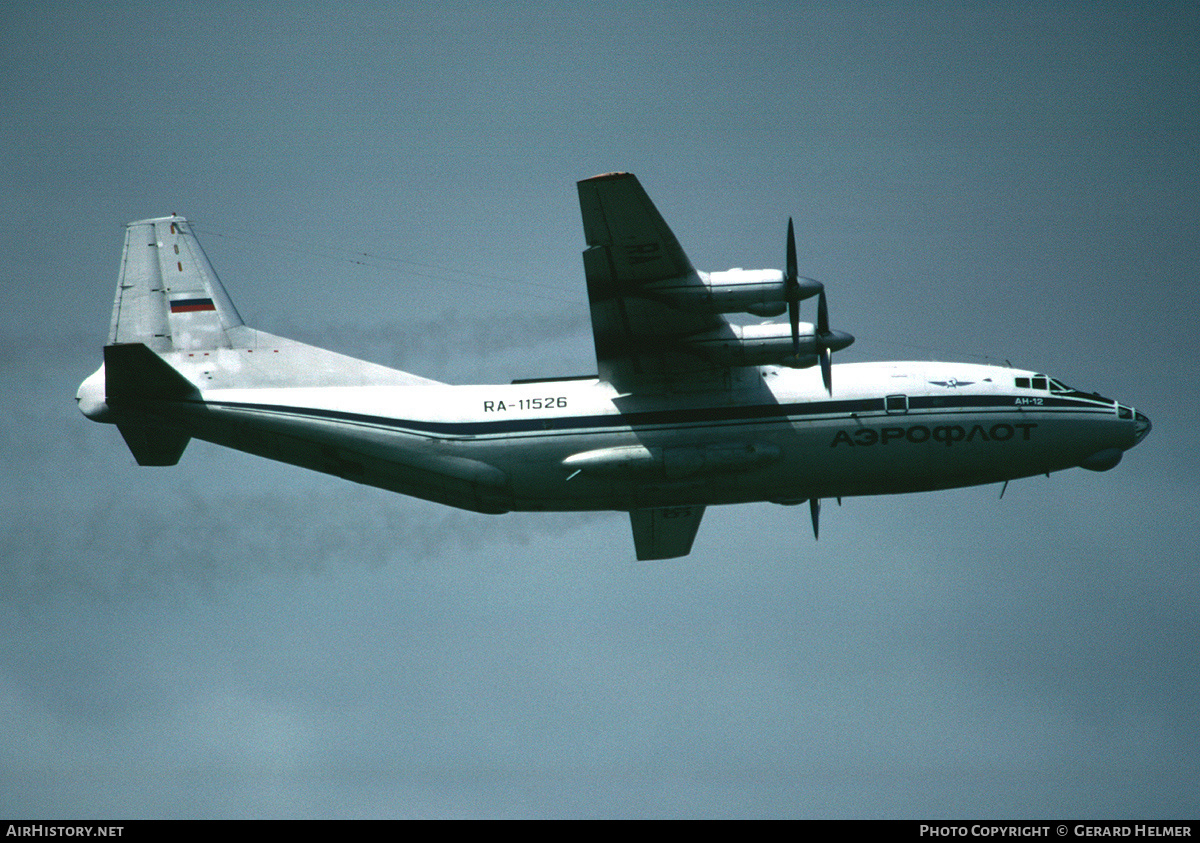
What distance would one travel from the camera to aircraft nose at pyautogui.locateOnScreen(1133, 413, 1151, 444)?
27.9 meters

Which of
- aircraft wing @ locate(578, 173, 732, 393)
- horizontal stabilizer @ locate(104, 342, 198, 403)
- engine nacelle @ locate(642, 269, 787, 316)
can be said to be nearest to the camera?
aircraft wing @ locate(578, 173, 732, 393)

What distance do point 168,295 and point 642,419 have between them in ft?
33.3

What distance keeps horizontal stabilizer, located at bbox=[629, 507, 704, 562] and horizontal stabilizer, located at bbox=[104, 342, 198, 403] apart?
31.2 feet

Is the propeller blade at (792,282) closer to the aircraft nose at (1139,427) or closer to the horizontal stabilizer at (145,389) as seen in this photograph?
the aircraft nose at (1139,427)

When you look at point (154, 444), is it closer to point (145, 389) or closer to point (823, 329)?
point (145, 389)

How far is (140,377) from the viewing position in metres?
26.4

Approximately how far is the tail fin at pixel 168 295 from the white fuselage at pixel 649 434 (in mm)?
1635

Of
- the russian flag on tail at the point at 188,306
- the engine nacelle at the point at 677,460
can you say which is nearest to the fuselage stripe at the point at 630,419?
the engine nacelle at the point at 677,460

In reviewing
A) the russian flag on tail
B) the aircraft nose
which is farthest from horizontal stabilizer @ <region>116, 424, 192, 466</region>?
the aircraft nose

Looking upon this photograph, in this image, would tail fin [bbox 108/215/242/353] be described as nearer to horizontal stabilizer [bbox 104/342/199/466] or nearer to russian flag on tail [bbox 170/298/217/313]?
russian flag on tail [bbox 170/298/217/313]

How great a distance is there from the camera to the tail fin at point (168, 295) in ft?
92.3
